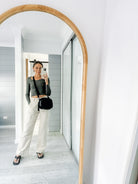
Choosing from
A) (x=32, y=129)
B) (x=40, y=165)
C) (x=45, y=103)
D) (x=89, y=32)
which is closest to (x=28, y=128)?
(x=32, y=129)

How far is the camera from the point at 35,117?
103cm

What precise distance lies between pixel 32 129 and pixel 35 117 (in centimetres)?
11

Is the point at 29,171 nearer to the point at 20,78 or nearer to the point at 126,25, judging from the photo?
the point at 20,78

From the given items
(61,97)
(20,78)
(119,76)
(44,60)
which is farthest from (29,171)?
(119,76)

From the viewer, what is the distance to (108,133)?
87 cm

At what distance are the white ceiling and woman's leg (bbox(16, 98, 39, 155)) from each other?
0.52m

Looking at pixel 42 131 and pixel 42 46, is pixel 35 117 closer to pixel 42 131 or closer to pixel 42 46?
pixel 42 131

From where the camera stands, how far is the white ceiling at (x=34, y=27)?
883 millimetres

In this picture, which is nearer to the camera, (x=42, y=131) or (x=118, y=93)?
(x=118, y=93)

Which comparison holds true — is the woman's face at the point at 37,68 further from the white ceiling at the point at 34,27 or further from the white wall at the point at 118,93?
the white wall at the point at 118,93

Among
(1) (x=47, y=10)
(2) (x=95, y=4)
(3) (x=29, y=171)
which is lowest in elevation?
(3) (x=29, y=171)

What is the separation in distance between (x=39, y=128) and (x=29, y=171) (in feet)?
1.41

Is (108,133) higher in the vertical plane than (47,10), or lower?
lower

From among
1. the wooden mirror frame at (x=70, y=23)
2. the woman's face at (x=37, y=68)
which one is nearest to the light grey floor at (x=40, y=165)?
the wooden mirror frame at (x=70, y=23)
